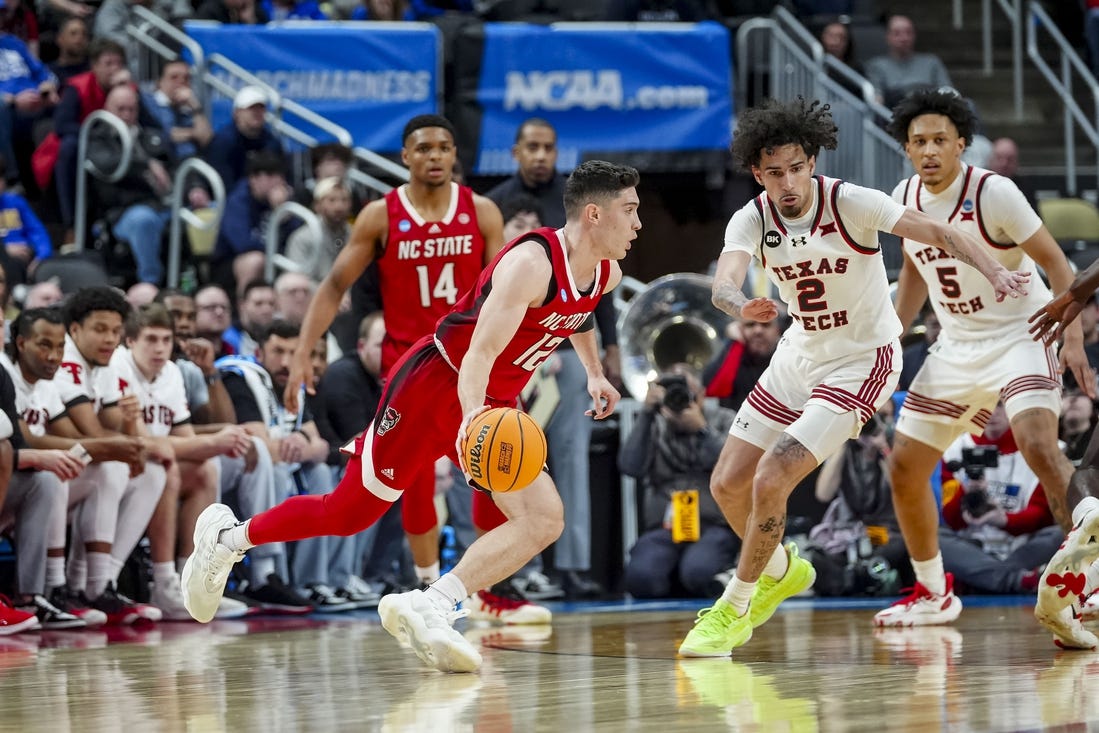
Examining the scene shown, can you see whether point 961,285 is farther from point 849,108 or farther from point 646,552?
point 849,108

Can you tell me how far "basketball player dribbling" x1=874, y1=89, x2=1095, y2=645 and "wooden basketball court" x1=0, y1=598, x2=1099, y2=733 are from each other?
0.55 metres

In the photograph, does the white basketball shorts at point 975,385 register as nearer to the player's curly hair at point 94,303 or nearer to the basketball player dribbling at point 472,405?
the basketball player dribbling at point 472,405

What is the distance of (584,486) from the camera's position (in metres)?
10.1

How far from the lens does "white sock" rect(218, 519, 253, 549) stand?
252 inches

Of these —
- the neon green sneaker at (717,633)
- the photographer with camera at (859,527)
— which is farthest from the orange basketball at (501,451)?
the photographer with camera at (859,527)

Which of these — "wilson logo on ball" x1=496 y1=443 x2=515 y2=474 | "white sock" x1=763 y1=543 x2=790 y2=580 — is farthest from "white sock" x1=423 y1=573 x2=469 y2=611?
"white sock" x1=763 y1=543 x2=790 y2=580

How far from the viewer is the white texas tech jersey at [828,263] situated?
6.45m

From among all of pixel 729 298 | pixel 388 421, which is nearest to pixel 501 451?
pixel 388 421

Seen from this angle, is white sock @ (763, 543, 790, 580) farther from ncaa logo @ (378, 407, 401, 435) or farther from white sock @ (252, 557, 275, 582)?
white sock @ (252, 557, 275, 582)

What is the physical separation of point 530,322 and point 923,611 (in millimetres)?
2634

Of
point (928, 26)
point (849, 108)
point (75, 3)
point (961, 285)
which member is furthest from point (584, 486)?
point (928, 26)

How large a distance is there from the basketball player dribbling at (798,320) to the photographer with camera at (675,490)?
2994 millimetres

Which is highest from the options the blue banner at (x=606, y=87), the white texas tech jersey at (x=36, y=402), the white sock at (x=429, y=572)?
the blue banner at (x=606, y=87)

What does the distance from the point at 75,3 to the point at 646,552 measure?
7.46 m
